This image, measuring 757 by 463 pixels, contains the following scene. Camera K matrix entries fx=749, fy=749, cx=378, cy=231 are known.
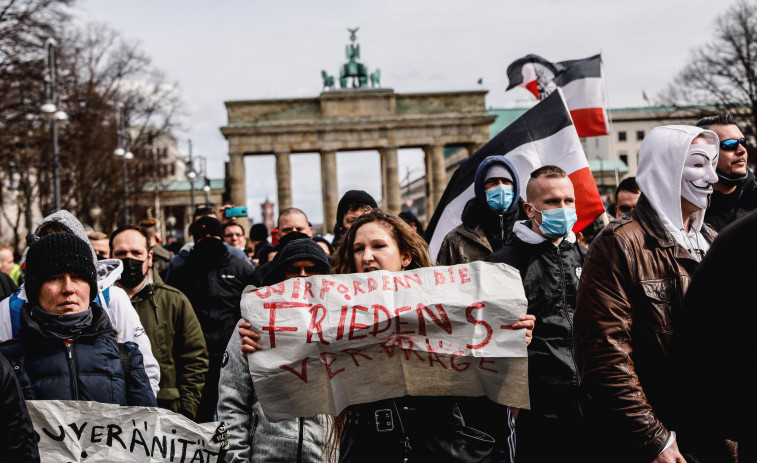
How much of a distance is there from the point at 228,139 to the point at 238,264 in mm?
48831

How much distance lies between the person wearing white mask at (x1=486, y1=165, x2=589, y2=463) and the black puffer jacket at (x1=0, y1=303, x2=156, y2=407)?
2.21 meters

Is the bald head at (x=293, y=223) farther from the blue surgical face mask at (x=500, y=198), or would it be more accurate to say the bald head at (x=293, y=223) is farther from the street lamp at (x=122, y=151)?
the street lamp at (x=122, y=151)

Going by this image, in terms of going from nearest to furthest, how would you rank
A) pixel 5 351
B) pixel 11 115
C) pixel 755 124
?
pixel 5 351, pixel 11 115, pixel 755 124

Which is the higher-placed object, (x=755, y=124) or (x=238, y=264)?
(x=755, y=124)

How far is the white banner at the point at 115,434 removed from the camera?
331cm

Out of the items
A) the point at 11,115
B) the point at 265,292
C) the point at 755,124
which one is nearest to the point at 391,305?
the point at 265,292

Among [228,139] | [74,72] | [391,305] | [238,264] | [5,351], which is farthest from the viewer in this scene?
[228,139]

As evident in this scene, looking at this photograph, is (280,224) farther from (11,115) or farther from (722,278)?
(11,115)

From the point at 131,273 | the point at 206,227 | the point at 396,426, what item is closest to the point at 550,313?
the point at 396,426

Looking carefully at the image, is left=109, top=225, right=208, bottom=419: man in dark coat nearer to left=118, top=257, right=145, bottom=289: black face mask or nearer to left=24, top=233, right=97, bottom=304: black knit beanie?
left=118, top=257, right=145, bottom=289: black face mask

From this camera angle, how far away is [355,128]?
55562 mm

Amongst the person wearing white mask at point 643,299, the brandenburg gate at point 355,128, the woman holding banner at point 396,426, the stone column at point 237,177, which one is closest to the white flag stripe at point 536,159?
the person wearing white mask at point 643,299

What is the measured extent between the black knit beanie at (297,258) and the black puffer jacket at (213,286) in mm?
3235

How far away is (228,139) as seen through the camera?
179 ft
